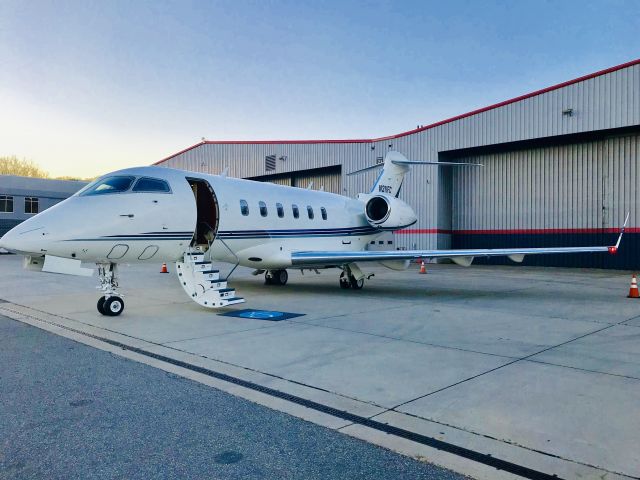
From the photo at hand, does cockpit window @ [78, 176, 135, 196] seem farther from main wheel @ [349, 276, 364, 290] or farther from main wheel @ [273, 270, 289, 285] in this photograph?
main wheel @ [349, 276, 364, 290]

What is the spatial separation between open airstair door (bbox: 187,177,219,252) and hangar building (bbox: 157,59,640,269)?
16222mm

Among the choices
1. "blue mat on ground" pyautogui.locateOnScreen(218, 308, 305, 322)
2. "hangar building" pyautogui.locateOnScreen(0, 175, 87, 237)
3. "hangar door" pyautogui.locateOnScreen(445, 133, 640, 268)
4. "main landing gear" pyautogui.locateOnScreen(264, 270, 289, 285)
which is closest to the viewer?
"blue mat on ground" pyautogui.locateOnScreen(218, 308, 305, 322)

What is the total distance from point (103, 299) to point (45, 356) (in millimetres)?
3093

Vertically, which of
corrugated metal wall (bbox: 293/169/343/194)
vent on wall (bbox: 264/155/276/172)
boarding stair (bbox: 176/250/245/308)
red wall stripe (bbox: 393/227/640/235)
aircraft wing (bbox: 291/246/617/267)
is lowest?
boarding stair (bbox: 176/250/245/308)

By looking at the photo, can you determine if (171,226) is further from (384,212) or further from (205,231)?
(384,212)

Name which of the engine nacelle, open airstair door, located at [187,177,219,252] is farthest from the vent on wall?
open airstair door, located at [187,177,219,252]

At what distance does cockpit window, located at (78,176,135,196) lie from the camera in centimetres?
928

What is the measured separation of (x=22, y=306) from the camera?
1042cm

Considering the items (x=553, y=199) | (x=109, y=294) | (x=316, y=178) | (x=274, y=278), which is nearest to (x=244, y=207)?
(x=274, y=278)

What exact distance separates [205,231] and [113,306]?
3.56 m

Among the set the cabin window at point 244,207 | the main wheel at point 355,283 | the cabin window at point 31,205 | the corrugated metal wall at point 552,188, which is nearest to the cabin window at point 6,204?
the cabin window at point 31,205

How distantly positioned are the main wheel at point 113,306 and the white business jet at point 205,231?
2 cm

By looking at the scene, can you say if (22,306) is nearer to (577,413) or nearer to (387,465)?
(387,465)

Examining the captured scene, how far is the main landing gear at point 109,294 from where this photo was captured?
9039 millimetres
